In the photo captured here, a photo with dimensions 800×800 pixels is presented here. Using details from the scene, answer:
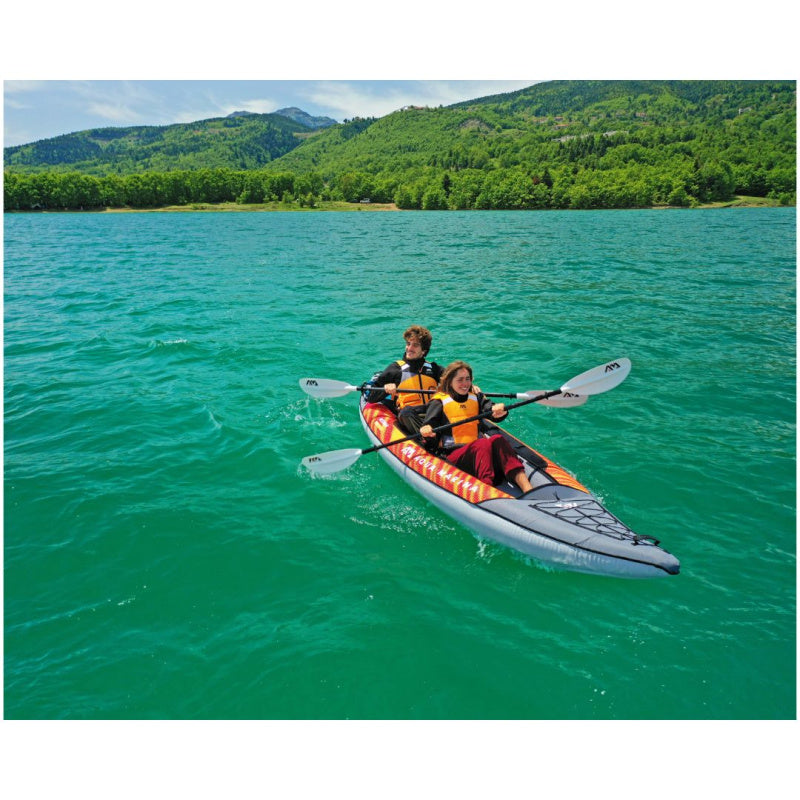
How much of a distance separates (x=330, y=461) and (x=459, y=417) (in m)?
1.80

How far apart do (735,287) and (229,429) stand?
1887 cm

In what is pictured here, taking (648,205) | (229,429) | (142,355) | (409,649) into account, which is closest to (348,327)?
(142,355)

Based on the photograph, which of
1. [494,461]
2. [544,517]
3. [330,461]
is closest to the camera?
[544,517]

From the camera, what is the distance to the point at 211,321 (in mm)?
15523

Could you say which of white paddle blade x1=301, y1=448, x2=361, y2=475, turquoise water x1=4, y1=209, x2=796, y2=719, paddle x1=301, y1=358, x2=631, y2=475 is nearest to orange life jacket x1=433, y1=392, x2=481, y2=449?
paddle x1=301, y1=358, x2=631, y2=475

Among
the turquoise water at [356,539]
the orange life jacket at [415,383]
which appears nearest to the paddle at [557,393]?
the turquoise water at [356,539]

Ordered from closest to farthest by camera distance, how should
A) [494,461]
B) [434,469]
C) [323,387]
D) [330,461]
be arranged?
[494,461] → [434,469] → [330,461] → [323,387]

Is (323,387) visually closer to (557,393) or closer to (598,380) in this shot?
(557,393)

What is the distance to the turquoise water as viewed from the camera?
170 inches

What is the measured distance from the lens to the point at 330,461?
6.88m

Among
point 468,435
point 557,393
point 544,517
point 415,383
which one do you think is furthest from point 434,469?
point 557,393

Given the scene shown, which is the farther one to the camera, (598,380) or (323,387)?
(323,387)

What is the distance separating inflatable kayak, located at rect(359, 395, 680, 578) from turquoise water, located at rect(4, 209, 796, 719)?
0.29m

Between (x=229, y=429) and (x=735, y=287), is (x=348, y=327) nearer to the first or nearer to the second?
(x=229, y=429)
